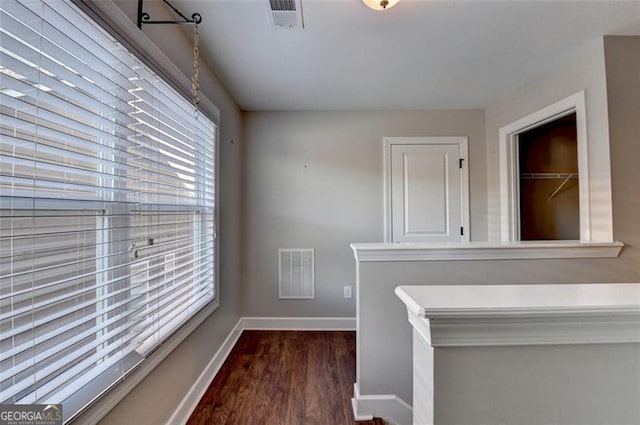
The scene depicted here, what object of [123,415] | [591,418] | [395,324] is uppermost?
[591,418]

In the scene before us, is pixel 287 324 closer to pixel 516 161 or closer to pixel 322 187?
pixel 322 187

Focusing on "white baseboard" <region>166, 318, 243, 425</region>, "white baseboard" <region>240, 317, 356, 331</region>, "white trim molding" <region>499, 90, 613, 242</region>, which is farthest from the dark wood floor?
"white trim molding" <region>499, 90, 613, 242</region>

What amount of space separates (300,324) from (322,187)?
4.93 feet

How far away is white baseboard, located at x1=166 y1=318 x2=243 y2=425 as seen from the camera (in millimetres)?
1586

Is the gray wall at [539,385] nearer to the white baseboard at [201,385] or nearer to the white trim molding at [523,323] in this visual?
the white trim molding at [523,323]

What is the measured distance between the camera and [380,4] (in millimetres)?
1416

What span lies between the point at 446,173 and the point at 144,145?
111 inches

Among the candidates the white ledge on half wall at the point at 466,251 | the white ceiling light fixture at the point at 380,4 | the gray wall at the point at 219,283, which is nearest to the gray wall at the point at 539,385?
the white ledge on half wall at the point at 466,251

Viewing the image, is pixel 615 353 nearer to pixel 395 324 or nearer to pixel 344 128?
pixel 395 324

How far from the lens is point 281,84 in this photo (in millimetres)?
2404

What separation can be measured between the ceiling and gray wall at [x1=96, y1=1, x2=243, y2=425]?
0.60 feet

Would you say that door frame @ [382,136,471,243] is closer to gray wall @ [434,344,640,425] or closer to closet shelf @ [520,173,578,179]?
closet shelf @ [520,173,578,179]

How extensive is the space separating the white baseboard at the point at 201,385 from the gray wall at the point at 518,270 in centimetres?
106

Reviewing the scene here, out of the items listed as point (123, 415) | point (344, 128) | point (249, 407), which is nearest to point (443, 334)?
point (123, 415)
